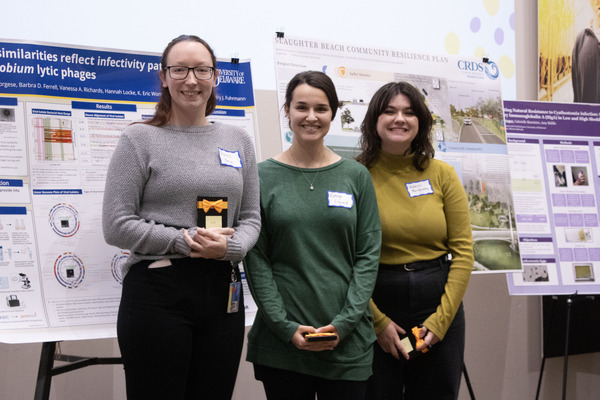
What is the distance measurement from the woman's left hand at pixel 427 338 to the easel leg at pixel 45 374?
1290mm

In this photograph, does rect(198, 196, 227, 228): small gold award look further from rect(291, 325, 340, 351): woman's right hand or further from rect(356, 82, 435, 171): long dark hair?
rect(356, 82, 435, 171): long dark hair

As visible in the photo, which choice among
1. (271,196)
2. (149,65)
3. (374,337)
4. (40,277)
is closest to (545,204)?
(374,337)

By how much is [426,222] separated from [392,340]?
1.39 feet

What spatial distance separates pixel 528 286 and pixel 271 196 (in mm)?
1796

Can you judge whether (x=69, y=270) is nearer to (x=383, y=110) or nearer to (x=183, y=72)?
(x=183, y=72)

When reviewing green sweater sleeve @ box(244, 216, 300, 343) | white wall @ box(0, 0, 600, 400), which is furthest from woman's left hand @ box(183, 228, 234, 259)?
white wall @ box(0, 0, 600, 400)

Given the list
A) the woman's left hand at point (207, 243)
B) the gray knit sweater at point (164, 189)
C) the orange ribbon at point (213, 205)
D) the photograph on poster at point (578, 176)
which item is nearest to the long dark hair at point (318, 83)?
the gray knit sweater at point (164, 189)

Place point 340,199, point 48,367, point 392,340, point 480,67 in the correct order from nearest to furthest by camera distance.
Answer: point 340,199 → point 392,340 → point 48,367 → point 480,67

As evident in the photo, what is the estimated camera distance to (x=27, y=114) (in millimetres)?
2148

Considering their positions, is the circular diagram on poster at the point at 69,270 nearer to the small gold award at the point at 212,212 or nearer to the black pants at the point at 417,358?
the small gold award at the point at 212,212

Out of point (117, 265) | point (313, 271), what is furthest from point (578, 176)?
point (117, 265)

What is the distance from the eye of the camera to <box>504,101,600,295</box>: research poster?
3080 millimetres

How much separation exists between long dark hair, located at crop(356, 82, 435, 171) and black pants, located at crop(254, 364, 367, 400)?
0.79 meters

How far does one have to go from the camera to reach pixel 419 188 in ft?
6.91
